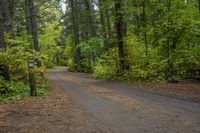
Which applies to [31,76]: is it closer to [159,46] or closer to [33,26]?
[159,46]

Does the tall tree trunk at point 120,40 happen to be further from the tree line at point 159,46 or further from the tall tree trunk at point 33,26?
the tall tree trunk at point 33,26

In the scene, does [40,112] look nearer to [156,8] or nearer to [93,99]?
[93,99]

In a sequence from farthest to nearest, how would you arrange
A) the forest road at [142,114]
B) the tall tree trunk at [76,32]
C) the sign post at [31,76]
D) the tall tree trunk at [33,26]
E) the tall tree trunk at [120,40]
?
the tall tree trunk at [76,32]
the tall tree trunk at [33,26]
the tall tree trunk at [120,40]
the sign post at [31,76]
the forest road at [142,114]

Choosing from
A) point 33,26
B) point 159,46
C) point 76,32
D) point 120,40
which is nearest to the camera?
point 159,46

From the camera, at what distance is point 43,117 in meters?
9.07

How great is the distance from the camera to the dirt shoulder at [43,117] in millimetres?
7598

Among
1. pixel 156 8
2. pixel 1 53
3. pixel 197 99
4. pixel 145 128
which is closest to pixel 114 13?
pixel 156 8

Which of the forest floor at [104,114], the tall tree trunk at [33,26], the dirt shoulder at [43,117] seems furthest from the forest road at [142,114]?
the tall tree trunk at [33,26]

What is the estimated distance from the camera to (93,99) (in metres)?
12.3

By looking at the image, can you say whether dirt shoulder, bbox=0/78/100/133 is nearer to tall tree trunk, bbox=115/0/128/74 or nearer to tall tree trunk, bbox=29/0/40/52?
tall tree trunk, bbox=115/0/128/74

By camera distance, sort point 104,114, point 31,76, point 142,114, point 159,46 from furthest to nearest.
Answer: point 159,46
point 31,76
point 104,114
point 142,114

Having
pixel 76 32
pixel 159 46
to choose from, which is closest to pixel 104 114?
pixel 159 46

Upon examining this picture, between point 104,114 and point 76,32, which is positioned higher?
point 76,32

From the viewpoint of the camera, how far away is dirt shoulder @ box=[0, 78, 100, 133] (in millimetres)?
7598
